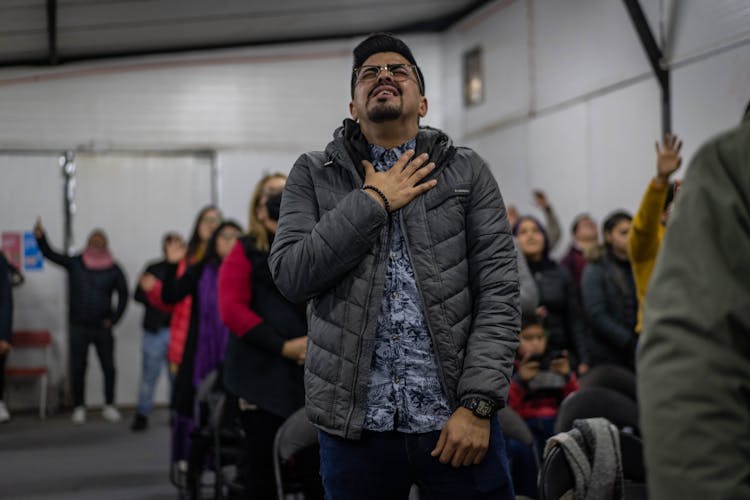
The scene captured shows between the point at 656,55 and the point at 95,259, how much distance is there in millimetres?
5550

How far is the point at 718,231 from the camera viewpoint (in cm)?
104

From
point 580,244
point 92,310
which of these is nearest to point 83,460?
point 92,310

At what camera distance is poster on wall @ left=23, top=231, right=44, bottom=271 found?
10.7 meters

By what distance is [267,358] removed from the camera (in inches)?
149

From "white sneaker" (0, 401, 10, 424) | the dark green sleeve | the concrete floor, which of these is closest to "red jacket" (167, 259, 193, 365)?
the concrete floor

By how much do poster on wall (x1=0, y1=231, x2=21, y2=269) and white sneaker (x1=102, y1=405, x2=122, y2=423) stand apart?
190cm

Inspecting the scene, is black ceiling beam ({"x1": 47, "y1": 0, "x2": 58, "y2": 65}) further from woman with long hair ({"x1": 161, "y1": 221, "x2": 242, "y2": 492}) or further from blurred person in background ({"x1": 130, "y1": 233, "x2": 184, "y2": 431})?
woman with long hair ({"x1": 161, "y1": 221, "x2": 242, "y2": 492})

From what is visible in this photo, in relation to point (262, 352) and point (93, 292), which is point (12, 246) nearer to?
point (93, 292)

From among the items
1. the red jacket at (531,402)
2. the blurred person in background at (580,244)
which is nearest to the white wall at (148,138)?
the blurred person in background at (580,244)

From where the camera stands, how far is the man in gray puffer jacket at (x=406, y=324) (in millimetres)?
2076

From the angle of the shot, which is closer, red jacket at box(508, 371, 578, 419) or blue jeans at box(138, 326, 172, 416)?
red jacket at box(508, 371, 578, 419)

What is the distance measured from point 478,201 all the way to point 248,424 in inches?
76.5

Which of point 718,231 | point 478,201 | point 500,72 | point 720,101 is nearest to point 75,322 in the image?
point 500,72

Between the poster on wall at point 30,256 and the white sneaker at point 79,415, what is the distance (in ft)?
5.88
